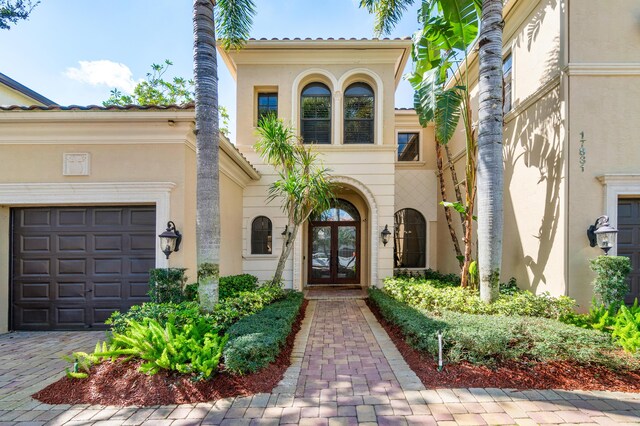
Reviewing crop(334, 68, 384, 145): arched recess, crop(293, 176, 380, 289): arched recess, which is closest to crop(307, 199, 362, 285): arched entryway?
crop(293, 176, 380, 289): arched recess

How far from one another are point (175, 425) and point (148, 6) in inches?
337

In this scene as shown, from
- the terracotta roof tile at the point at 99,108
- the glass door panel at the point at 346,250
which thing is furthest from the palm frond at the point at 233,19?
the glass door panel at the point at 346,250

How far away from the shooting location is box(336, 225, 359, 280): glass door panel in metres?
11.5

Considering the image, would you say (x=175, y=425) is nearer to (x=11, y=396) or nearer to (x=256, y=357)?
(x=256, y=357)

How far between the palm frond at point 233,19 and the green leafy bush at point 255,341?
542 cm

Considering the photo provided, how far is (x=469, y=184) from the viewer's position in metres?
7.19

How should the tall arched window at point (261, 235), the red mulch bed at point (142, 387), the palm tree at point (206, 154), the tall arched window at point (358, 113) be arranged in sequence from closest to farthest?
the red mulch bed at point (142, 387) → the palm tree at point (206, 154) → the tall arched window at point (261, 235) → the tall arched window at point (358, 113)

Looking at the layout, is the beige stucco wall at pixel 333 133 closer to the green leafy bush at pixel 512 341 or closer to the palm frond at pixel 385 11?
the palm frond at pixel 385 11

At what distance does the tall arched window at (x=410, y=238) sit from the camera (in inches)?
456

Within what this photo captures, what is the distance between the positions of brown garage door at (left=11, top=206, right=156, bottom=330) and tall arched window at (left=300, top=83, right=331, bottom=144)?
5517 millimetres

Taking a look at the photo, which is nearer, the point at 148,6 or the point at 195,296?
the point at 195,296

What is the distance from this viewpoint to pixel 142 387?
3635mm

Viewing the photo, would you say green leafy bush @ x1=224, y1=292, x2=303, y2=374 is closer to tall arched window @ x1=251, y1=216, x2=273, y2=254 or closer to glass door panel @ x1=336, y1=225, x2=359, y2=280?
tall arched window @ x1=251, y1=216, x2=273, y2=254

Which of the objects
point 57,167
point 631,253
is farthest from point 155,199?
point 631,253
